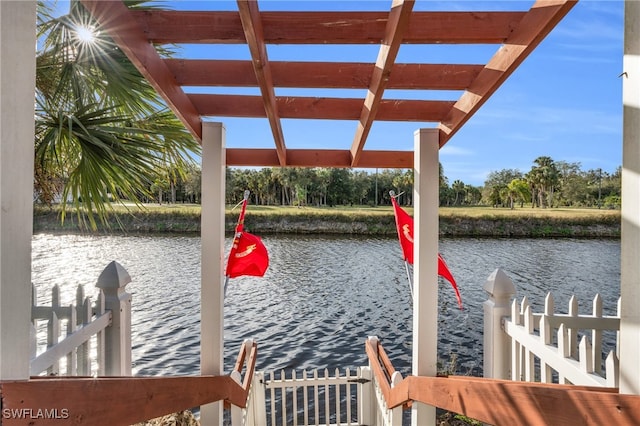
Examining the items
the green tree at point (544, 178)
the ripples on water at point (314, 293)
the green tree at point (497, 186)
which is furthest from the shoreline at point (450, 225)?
the green tree at point (497, 186)

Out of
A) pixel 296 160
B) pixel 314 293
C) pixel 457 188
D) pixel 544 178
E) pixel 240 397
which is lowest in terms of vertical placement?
pixel 314 293

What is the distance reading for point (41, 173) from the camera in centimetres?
299

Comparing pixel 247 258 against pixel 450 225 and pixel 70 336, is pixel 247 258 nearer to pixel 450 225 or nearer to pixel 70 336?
pixel 70 336

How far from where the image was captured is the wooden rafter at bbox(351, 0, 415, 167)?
1282mm

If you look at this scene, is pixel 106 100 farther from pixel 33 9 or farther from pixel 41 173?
pixel 33 9

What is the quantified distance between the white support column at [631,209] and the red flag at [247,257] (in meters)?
2.21

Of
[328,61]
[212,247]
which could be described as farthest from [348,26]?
[212,247]

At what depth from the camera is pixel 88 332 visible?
6.96 ft

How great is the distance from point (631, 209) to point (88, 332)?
2.54 meters

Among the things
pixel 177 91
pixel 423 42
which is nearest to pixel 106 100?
pixel 177 91

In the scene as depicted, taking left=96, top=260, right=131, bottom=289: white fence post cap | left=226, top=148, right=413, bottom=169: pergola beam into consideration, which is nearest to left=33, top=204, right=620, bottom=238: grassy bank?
left=96, top=260, right=131, bottom=289: white fence post cap

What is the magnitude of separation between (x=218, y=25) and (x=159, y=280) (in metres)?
13.1

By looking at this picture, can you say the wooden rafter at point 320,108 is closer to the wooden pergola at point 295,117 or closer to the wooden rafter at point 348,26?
the wooden pergola at point 295,117

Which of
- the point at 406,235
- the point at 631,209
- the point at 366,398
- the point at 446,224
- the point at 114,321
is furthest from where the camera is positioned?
the point at 446,224
